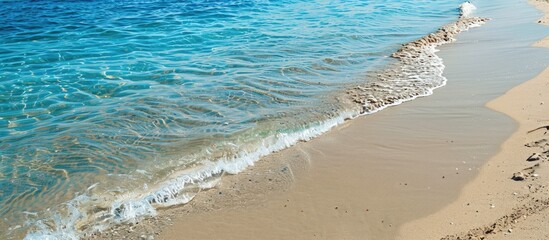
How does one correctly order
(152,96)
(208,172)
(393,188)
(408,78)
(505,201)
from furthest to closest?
(408,78)
(152,96)
(208,172)
(393,188)
(505,201)

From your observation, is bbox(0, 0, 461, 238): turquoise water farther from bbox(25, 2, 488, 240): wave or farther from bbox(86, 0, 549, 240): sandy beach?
bbox(86, 0, 549, 240): sandy beach

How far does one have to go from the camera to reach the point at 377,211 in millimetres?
4762

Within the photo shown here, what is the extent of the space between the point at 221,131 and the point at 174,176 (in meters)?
1.31

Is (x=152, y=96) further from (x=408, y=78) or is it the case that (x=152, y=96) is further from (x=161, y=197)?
(x=408, y=78)

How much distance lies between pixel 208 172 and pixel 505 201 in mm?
3192

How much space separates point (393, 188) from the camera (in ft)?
17.0

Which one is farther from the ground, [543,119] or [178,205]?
[543,119]

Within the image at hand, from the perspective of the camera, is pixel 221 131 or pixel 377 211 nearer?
pixel 377 211

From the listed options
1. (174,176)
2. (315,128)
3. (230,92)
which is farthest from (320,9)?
(174,176)

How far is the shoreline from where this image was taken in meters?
4.18

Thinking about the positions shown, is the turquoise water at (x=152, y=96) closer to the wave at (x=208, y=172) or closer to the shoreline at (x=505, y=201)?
the wave at (x=208, y=172)

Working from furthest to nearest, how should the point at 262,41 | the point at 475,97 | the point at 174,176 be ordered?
the point at 262,41 → the point at 475,97 → the point at 174,176

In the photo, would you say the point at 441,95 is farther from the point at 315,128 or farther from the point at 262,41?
the point at 262,41

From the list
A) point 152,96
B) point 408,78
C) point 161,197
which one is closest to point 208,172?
point 161,197
